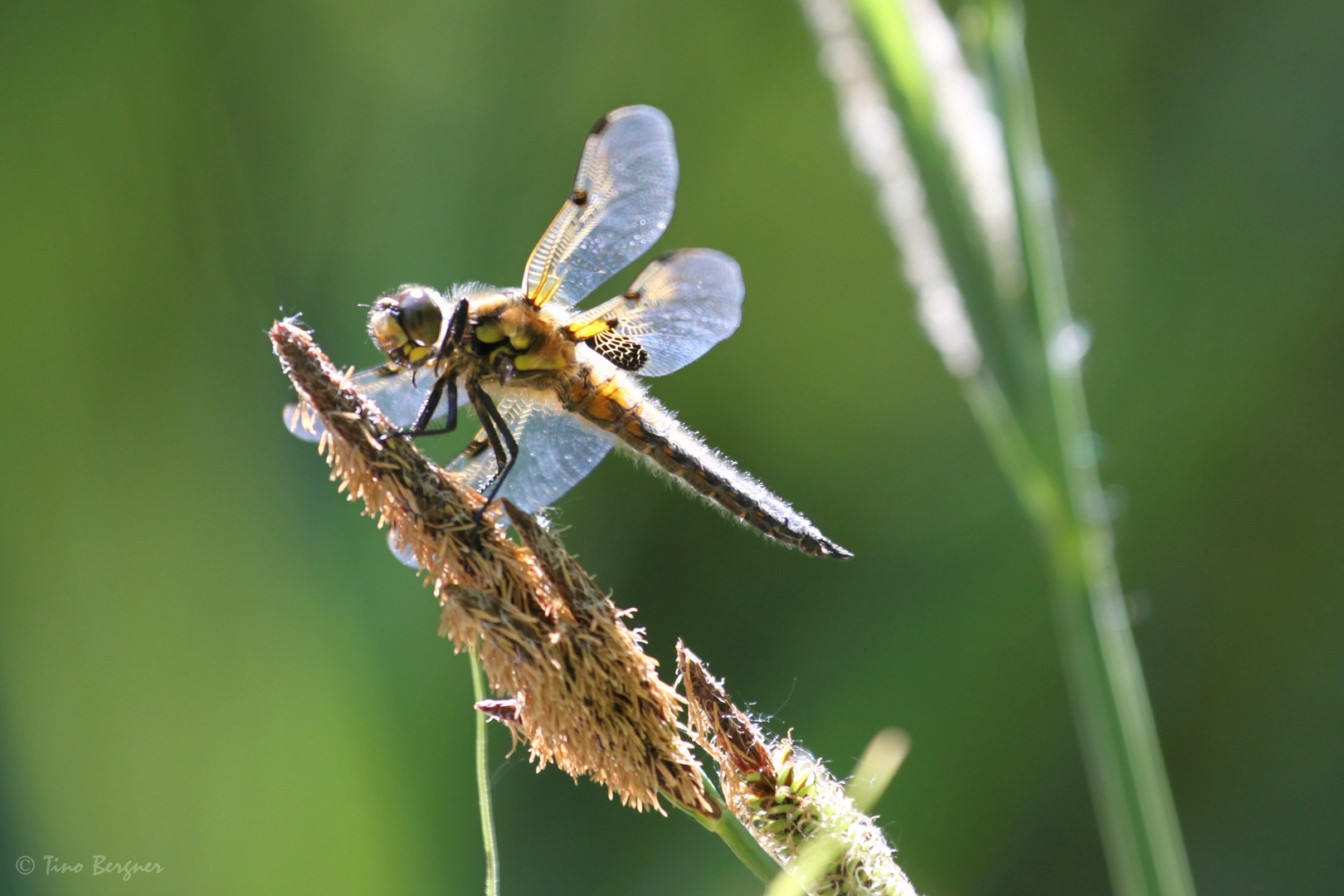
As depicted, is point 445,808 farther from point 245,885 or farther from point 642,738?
point 642,738

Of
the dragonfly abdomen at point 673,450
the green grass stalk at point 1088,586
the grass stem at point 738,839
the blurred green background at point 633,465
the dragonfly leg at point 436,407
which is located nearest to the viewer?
the grass stem at point 738,839

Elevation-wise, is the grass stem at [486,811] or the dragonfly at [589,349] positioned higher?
the dragonfly at [589,349]

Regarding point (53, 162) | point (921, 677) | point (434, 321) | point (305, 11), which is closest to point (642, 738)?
point (434, 321)

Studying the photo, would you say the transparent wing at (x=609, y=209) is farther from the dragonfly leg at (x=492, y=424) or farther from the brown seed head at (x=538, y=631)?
the brown seed head at (x=538, y=631)

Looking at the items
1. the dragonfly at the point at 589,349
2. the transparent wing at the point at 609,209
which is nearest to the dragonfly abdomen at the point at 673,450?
the dragonfly at the point at 589,349

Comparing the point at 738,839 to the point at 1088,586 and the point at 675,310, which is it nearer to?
the point at 1088,586

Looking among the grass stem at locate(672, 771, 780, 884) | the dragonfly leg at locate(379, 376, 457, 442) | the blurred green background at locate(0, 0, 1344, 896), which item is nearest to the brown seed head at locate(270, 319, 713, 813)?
the grass stem at locate(672, 771, 780, 884)

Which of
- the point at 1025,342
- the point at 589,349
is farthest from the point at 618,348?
the point at 1025,342
